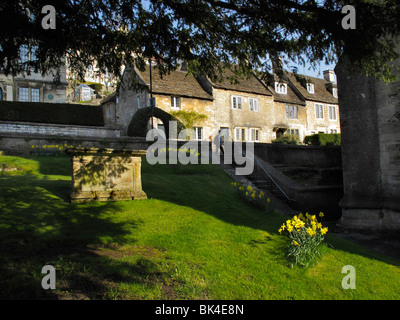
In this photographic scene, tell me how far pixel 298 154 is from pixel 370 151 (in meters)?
10.4

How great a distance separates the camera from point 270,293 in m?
4.77

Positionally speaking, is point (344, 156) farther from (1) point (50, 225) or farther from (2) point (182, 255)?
(1) point (50, 225)

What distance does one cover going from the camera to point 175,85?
103 feet

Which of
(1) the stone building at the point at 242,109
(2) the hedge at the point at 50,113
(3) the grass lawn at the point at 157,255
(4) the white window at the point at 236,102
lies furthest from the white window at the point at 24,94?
(3) the grass lawn at the point at 157,255

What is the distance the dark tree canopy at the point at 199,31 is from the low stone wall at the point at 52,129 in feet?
42.3

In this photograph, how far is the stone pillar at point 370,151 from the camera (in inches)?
415

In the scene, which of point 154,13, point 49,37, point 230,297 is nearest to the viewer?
point 230,297

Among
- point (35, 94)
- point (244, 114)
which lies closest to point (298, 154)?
point (244, 114)

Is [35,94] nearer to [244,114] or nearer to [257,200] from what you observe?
[244,114]

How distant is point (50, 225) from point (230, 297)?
3840 millimetres

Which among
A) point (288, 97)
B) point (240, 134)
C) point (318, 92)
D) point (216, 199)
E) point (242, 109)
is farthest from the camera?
point (318, 92)

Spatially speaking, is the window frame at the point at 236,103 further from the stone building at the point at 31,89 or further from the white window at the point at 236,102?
the stone building at the point at 31,89

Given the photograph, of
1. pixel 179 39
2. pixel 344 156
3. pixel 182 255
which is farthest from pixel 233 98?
pixel 182 255

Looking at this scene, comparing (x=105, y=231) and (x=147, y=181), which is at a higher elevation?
(x=147, y=181)
